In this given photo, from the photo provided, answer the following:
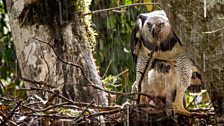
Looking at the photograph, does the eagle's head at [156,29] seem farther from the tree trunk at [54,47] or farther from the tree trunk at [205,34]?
the tree trunk at [205,34]

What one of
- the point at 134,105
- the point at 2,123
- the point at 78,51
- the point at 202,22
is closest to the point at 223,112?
the point at 202,22

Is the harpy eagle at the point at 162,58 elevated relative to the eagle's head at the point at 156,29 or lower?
lower

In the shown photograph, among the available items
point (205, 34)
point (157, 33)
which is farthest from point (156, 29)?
point (205, 34)

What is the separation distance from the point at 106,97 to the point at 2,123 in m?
1.38

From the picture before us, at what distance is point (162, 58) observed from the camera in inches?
187

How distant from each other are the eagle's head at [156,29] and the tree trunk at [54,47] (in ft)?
1.72

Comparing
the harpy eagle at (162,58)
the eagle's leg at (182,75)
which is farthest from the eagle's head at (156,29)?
the eagle's leg at (182,75)

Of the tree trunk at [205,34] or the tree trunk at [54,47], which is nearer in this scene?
the tree trunk at [205,34]

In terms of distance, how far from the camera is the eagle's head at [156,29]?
4604mm

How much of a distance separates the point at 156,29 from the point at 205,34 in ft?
5.19

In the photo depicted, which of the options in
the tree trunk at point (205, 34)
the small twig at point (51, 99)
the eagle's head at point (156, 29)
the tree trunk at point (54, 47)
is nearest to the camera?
the tree trunk at point (205, 34)

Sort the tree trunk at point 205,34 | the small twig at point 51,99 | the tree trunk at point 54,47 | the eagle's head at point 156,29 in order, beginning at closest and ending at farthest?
the tree trunk at point 205,34, the small twig at point 51,99, the tree trunk at point 54,47, the eagle's head at point 156,29

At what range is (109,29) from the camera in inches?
277

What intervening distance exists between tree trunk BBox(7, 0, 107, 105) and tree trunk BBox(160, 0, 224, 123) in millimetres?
1389
